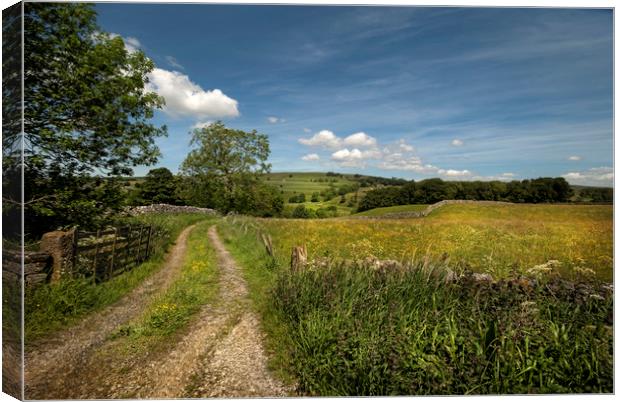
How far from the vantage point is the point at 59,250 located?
171 inches

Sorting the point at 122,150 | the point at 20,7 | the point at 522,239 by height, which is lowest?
the point at 522,239

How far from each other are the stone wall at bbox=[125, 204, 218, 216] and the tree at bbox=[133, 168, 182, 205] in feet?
0.32

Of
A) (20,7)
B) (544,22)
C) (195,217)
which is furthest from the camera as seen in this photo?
(195,217)

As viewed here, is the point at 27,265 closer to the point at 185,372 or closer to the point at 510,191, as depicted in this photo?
the point at 185,372

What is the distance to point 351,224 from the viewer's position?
16.4 feet

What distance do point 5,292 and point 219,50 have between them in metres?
4.30

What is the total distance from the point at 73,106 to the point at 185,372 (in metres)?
3.80

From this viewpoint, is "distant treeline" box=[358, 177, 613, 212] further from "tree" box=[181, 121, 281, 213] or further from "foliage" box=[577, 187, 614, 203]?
"tree" box=[181, 121, 281, 213]

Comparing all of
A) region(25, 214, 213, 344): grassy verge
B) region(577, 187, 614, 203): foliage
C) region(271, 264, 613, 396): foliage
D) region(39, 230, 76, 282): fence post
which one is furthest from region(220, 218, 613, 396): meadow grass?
region(39, 230, 76, 282): fence post

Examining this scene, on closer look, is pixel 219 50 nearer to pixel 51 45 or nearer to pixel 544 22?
pixel 51 45

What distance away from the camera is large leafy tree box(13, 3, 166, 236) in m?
4.34

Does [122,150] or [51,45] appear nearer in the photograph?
[51,45]

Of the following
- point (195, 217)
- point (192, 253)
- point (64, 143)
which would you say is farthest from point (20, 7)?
point (192, 253)

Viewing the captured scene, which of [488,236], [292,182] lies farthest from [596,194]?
[292,182]
